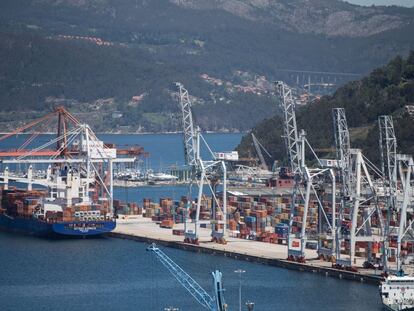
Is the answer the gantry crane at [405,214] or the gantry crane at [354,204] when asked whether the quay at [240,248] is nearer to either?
the gantry crane at [354,204]

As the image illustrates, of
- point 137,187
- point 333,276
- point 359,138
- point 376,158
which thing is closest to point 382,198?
point 333,276

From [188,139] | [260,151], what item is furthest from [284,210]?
[260,151]

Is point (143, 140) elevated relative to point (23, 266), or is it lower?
elevated

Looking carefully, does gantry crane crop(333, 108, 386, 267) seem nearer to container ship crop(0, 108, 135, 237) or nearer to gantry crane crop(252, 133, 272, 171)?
container ship crop(0, 108, 135, 237)

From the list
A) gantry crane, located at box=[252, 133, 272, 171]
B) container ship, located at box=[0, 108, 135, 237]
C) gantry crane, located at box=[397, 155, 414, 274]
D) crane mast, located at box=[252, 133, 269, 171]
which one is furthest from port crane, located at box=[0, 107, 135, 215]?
gantry crane, located at box=[252, 133, 272, 171]

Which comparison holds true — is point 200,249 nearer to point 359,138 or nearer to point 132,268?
point 132,268
